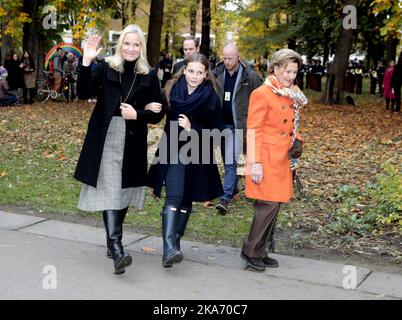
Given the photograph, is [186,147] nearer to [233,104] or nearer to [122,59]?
[122,59]

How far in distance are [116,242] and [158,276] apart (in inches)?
17.8

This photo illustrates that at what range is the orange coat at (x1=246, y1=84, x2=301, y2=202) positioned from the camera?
5.32 meters

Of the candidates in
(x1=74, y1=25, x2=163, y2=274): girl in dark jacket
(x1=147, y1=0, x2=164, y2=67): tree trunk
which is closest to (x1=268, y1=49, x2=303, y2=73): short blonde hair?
(x1=74, y1=25, x2=163, y2=274): girl in dark jacket

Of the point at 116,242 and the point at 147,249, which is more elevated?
the point at 116,242

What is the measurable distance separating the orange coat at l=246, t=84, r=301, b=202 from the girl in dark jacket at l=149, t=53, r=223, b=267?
1.31ft

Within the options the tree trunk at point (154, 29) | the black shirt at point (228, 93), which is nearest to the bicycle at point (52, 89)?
the tree trunk at point (154, 29)

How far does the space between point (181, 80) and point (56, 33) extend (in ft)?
84.1

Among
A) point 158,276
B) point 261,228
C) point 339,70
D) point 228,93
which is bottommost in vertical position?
point 158,276

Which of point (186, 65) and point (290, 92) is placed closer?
point (290, 92)

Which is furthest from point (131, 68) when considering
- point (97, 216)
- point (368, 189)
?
point (368, 189)

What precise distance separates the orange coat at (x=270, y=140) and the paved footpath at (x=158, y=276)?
0.70 meters

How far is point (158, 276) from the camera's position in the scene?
17.1 feet

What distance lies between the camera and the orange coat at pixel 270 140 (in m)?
5.32

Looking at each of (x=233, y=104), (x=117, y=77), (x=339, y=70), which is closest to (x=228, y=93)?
(x=233, y=104)
